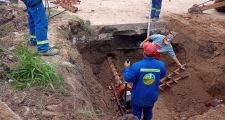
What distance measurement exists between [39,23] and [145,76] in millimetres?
2259

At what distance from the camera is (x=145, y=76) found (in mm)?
6738

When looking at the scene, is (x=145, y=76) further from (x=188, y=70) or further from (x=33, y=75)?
(x=188, y=70)

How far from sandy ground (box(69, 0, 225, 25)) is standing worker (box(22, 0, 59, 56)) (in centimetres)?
369

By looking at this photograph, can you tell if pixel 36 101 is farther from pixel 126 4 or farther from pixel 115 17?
pixel 126 4

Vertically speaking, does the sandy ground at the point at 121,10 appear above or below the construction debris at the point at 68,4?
below

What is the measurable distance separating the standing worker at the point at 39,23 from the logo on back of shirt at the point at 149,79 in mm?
2084

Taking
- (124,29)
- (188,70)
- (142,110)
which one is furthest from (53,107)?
(124,29)

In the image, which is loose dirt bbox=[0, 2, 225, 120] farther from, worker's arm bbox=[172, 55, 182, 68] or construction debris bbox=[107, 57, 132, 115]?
worker's arm bbox=[172, 55, 182, 68]

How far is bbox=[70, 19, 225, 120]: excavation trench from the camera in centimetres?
936

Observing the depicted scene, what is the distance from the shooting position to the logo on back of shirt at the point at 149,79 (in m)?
6.74

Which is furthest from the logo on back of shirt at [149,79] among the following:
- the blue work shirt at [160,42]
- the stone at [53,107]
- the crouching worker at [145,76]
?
the blue work shirt at [160,42]

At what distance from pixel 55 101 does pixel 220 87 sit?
15.9ft

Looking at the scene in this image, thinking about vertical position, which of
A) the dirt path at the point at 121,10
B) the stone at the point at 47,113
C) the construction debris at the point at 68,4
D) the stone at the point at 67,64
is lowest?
the stone at the point at 47,113

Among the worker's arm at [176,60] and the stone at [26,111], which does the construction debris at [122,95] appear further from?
the stone at [26,111]
